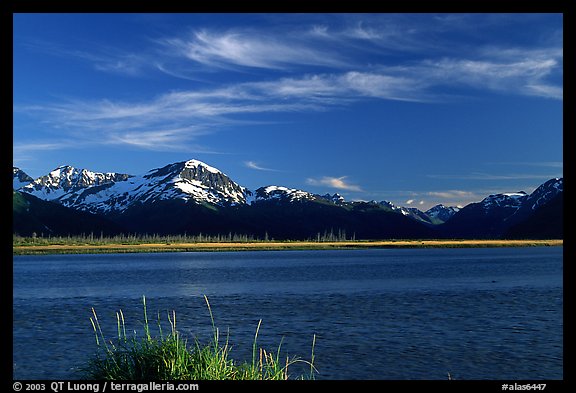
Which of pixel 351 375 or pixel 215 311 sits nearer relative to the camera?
pixel 351 375

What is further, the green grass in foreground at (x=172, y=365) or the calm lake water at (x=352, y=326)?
the calm lake water at (x=352, y=326)
